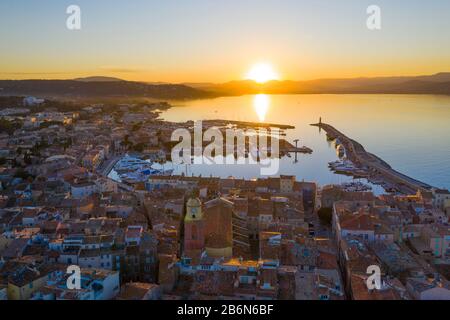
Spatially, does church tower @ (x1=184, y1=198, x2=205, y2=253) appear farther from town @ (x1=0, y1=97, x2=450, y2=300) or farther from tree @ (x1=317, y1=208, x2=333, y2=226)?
tree @ (x1=317, y1=208, x2=333, y2=226)

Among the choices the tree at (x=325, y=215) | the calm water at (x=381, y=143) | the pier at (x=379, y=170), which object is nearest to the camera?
the tree at (x=325, y=215)

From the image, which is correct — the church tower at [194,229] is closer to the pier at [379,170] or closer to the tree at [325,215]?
the tree at [325,215]

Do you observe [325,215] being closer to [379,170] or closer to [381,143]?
[379,170]

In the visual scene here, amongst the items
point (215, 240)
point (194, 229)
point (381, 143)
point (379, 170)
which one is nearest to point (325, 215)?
point (215, 240)

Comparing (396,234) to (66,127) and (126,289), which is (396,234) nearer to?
(126,289)

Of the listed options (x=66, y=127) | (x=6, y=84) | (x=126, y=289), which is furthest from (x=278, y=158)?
(x=6, y=84)

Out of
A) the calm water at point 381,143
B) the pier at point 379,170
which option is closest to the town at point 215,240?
the pier at point 379,170

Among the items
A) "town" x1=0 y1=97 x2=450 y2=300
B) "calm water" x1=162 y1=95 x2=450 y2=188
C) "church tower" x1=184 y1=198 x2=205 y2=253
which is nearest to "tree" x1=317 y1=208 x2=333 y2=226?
"town" x1=0 y1=97 x2=450 y2=300
